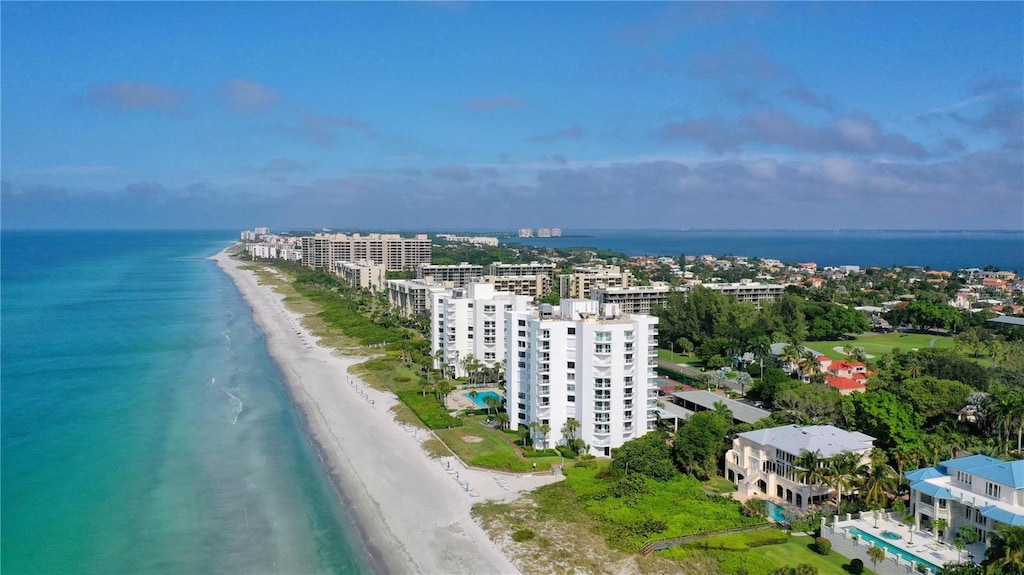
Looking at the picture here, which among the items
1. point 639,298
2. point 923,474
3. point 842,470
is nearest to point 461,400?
point 842,470

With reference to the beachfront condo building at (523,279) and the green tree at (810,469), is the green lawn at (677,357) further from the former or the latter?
the green tree at (810,469)

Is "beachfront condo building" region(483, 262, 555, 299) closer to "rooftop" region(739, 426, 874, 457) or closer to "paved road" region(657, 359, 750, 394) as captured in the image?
"paved road" region(657, 359, 750, 394)

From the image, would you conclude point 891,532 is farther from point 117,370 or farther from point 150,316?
point 150,316

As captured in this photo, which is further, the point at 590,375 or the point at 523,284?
the point at 523,284

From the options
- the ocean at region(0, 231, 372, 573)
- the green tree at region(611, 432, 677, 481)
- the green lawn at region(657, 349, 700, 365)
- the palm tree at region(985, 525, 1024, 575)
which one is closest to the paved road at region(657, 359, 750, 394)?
the green lawn at region(657, 349, 700, 365)

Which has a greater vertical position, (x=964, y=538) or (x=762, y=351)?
(x=762, y=351)

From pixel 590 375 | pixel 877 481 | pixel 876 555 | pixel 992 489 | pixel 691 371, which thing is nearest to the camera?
pixel 876 555

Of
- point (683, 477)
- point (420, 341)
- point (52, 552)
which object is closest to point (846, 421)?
point (683, 477)

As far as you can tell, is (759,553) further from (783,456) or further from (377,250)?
(377,250)
